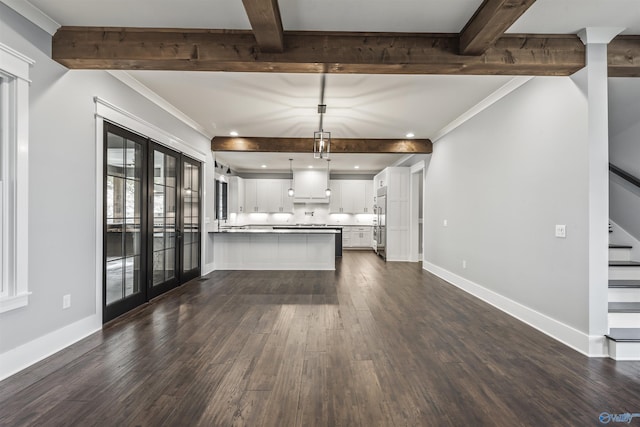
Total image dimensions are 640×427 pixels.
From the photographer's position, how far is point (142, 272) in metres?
4.20

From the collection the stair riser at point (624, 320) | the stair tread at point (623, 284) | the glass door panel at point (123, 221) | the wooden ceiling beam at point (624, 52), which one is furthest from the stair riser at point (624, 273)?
the glass door panel at point (123, 221)

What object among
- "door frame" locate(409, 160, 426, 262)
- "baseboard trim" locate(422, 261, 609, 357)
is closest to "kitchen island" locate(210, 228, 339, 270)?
"door frame" locate(409, 160, 426, 262)

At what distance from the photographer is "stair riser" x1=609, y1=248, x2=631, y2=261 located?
3.79 meters

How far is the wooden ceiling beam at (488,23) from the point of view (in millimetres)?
2273

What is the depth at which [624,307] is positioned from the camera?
3.08 meters

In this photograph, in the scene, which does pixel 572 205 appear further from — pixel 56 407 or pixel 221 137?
pixel 221 137

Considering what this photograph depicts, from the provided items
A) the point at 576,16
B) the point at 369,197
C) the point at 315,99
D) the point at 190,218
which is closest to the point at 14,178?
the point at 315,99

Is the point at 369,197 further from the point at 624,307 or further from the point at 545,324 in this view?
the point at 624,307

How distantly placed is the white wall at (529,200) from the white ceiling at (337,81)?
502 millimetres

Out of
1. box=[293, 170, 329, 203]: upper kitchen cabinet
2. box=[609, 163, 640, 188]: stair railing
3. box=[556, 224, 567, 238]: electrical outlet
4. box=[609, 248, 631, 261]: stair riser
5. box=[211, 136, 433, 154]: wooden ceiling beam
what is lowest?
box=[609, 248, 631, 261]: stair riser

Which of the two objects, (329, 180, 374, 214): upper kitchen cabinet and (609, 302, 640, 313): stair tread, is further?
(329, 180, 374, 214): upper kitchen cabinet

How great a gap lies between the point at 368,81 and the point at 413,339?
284 centimetres

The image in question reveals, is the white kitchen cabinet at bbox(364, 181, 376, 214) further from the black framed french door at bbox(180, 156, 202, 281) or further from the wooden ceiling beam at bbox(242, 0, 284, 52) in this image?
the wooden ceiling beam at bbox(242, 0, 284, 52)

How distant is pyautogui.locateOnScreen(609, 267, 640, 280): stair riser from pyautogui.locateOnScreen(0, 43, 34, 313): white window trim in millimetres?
5443
